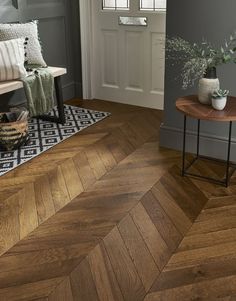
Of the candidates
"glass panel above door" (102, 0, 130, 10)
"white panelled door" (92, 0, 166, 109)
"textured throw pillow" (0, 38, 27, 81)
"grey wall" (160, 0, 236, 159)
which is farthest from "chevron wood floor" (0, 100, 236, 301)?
"glass panel above door" (102, 0, 130, 10)

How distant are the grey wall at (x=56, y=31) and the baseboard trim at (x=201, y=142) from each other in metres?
1.52

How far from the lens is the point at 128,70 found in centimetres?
429

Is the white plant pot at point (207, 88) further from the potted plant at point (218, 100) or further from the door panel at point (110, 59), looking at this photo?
the door panel at point (110, 59)

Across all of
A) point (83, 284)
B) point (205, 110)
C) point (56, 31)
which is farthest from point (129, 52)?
point (83, 284)

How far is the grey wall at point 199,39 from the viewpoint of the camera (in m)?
2.76

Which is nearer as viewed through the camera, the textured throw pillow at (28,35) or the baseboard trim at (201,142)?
the baseboard trim at (201,142)

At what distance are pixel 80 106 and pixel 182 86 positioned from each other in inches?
60.6

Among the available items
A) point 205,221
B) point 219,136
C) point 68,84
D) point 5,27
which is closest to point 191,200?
point 205,221

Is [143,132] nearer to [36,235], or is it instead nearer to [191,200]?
[191,200]

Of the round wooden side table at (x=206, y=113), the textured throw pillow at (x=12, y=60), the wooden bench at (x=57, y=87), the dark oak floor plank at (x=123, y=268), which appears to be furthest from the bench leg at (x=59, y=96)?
the dark oak floor plank at (x=123, y=268)

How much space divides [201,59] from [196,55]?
0.14m

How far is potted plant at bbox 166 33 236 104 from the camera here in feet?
8.45

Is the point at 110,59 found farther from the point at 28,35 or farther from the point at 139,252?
the point at 139,252

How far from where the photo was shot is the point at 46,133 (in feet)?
11.7
